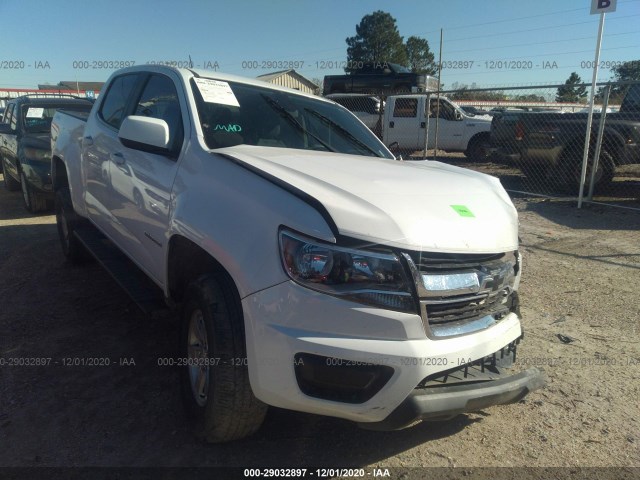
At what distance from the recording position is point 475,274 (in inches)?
85.1

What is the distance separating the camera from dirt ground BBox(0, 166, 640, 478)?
2480mm

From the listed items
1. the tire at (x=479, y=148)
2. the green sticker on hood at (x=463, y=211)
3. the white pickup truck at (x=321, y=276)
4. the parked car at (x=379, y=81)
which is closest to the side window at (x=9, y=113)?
the white pickup truck at (x=321, y=276)

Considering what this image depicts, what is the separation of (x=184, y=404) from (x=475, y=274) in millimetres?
1647

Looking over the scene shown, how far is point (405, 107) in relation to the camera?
1423 centimetres

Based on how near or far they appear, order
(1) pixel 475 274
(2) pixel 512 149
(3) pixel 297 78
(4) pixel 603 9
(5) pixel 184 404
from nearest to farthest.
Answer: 1. (1) pixel 475 274
2. (5) pixel 184 404
3. (4) pixel 603 9
4. (2) pixel 512 149
5. (3) pixel 297 78

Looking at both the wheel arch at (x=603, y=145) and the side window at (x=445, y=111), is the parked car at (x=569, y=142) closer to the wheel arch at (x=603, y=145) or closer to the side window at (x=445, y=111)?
the wheel arch at (x=603, y=145)

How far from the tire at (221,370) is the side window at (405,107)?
1275 cm

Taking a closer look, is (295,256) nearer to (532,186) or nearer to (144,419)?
(144,419)

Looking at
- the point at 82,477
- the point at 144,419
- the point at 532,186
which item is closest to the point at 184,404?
the point at 144,419

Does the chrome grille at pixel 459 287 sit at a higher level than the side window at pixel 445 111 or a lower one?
lower

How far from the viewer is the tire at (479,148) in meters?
14.3

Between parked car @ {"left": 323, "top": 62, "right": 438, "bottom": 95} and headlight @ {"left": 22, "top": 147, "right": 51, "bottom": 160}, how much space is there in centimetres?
1455

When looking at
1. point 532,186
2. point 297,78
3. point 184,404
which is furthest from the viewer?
point 297,78

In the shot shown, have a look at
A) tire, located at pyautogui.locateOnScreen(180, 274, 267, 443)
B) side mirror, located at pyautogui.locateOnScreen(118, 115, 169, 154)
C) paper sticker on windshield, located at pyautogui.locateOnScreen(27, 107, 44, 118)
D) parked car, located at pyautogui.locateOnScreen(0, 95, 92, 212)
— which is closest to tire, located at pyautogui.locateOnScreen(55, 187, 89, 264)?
parked car, located at pyautogui.locateOnScreen(0, 95, 92, 212)
